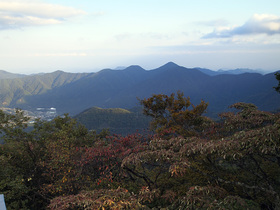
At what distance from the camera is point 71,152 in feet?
35.6

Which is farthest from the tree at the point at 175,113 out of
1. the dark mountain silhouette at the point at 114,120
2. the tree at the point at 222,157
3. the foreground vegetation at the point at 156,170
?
the dark mountain silhouette at the point at 114,120

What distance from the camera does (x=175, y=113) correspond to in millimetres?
19359

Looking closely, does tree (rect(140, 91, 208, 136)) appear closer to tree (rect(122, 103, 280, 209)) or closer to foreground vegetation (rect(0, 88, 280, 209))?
foreground vegetation (rect(0, 88, 280, 209))

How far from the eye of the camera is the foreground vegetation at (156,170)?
220 inches

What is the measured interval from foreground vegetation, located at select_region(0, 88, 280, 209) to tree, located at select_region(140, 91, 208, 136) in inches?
106

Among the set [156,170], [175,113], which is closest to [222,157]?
[156,170]

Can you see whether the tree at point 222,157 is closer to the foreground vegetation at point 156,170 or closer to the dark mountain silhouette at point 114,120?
the foreground vegetation at point 156,170

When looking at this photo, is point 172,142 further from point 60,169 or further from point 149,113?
point 149,113

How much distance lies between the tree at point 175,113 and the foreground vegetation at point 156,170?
269 centimetres

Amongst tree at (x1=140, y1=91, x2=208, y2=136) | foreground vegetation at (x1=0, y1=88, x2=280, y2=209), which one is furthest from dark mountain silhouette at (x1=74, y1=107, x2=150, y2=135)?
foreground vegetation at (x1=0, y1=88, x2=280, y2=209)

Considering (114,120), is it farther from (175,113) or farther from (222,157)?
(222,157)

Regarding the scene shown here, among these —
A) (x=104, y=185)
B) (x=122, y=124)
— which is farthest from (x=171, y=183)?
(x=122, y=124)

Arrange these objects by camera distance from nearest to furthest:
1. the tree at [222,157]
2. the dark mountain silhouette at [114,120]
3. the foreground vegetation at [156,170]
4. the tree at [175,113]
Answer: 1. the tree at [222,157]
2. the foreground vegetation at [156,170]
3. the tree at [175,113]
4. the dark mountain silhouette at [114,120]

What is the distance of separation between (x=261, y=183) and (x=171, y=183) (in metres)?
3.39
